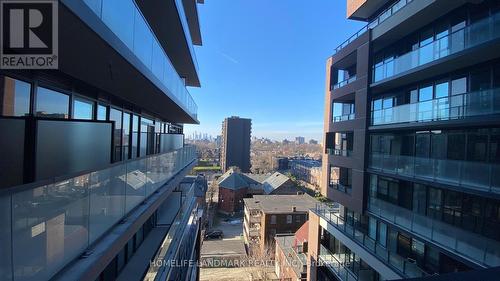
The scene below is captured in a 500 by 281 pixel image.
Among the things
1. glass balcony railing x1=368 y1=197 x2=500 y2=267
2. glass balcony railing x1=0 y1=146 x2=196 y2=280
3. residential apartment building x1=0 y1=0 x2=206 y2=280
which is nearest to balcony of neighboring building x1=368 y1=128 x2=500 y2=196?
glass balcony railing x1=368 y1=197 x2=500 y2=267

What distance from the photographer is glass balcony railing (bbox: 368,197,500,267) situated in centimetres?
808

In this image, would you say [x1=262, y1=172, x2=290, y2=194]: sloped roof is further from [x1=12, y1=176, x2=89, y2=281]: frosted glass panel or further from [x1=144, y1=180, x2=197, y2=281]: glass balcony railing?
[x1=12, y1=176, x2=89, y2=281]: frosted glass panel

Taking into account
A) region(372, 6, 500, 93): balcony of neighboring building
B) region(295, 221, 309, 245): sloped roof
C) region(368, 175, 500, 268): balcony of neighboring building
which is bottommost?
region(295, 221, 309, 245): sloped roof

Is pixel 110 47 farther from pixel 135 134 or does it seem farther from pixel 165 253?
pixel 165 253

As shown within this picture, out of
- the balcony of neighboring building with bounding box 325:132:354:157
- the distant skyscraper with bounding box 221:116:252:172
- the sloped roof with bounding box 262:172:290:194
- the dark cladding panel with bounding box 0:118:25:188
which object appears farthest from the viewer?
the distant skyscraper with bounding box 221:116:252:172

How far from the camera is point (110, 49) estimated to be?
3.76 metres

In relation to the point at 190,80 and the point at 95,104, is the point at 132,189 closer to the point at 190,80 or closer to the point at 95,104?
the point at 95,104

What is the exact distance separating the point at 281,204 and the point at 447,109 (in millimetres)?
30083

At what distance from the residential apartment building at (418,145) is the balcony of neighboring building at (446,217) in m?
0.03

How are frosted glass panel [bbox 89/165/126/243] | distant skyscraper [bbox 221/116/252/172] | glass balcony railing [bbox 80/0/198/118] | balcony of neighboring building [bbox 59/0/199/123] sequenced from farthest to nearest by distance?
1. distant skyscraper [bbox 221/116/252/172]
2. frosted glass panel [bbox 89/165/126/243]
3. glass balcony railing [bbox 80/0/198/118]
4. balcony of neighboring building [bbox 59/0/199/123]

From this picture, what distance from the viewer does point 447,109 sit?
9.81 m

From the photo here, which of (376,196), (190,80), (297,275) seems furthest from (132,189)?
(297,275)

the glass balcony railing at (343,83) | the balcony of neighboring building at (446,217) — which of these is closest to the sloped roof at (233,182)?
the glass balcony railing at (343,83)

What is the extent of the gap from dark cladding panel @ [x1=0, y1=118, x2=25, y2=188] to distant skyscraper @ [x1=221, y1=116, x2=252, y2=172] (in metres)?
78.9
